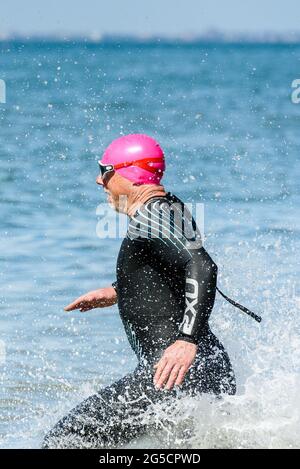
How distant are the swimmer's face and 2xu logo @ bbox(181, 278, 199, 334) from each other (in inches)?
23.4

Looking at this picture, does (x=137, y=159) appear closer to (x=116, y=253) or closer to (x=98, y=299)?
(x=98, y=299)

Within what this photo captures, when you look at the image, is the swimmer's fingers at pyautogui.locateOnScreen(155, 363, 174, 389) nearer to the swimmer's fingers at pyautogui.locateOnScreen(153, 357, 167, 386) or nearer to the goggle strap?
the swimmer's fingers at pyautogui.locateOnScreen(153, 357, 167, 386)

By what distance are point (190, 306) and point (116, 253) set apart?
23.4ft

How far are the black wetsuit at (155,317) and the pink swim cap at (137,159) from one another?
5.7 inches

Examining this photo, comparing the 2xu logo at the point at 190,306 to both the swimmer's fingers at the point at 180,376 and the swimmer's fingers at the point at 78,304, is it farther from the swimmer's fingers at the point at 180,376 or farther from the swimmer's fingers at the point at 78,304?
the swimmer's fingers at the point at 78,304

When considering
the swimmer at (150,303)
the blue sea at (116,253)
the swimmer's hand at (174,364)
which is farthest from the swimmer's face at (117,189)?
the blue sea at (116,253)

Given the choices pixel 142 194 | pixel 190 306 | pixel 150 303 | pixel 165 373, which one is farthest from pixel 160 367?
pixel 142 194

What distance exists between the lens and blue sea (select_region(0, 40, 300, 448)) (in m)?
6.81

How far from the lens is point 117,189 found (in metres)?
6.32

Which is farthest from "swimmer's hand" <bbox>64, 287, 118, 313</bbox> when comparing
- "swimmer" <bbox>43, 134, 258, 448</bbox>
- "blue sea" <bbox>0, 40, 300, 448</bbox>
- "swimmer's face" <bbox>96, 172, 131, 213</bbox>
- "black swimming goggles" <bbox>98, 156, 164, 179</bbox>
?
"blue sea" <bbox>0, 40, 300, 448</bbox>

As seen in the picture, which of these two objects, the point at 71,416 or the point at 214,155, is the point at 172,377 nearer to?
the point at 71,416

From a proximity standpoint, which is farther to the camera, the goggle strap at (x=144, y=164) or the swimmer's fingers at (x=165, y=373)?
the goggle strap at (x=144, y=164)

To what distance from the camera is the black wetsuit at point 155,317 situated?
5.95 m

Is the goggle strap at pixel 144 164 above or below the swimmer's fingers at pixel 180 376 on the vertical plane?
above
